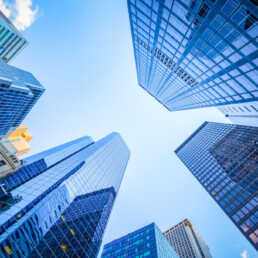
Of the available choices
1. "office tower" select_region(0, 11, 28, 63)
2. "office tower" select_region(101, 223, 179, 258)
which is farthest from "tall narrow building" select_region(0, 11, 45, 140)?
"office tower" select_region(101, 223, 179, 258)

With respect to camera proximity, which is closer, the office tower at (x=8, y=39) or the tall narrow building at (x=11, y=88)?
the tall narrow building at (x=11, y=88)

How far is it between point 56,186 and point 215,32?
121ft

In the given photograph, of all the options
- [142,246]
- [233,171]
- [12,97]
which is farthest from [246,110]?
[12,97]

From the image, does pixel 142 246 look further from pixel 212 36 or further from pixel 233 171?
pixel 212 36

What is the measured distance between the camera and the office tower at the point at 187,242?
93.2 m

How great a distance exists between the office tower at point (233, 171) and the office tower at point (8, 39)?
132 meters

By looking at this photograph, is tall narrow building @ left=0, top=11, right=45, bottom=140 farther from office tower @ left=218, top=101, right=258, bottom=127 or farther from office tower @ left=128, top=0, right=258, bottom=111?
office tower @ left=218, top=101, right=258, bottom=127

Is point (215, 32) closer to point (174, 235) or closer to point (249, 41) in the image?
point (249, 41)

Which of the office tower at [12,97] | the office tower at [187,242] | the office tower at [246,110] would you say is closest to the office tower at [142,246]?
the office tower at [246,110]

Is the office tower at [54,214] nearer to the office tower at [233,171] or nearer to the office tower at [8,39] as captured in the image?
the office tower at [233,171]

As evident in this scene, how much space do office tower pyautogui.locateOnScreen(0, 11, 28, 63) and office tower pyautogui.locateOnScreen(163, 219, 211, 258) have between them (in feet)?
564

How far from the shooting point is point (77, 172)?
42094 millimetres

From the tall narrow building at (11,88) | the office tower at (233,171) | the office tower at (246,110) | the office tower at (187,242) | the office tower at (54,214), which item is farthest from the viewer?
the office tower at (187,242)

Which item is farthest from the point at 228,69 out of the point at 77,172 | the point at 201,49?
the point at 77,172
